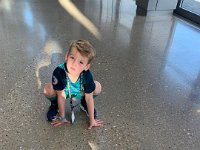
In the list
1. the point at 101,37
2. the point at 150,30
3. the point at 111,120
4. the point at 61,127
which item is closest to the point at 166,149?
the point at 111,120

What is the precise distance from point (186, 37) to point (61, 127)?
2.06 m

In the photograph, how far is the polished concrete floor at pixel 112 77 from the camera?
5.14 feet

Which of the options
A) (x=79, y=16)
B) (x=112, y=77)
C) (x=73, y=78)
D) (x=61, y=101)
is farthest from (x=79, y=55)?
(x=79, y=16)

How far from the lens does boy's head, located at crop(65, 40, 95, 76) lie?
132cm

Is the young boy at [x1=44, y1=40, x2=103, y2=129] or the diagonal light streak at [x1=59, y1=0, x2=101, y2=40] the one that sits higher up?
the young boy at [x1=44, y1=40, x2=103, y2=129]

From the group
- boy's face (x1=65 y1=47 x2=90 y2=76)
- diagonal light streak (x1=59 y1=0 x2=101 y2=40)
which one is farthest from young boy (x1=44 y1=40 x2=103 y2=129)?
diagonal light streak (x1=59 y1=0 x2=101 y2=40)

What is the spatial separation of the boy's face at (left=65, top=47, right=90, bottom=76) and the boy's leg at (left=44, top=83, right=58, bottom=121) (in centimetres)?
23

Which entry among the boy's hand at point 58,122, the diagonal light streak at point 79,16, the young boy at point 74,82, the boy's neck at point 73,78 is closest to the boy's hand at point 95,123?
the young boy at point 74,82

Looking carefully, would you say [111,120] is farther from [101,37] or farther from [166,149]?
[101,37]

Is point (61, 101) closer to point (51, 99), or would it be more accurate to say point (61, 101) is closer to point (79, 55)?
point (51, 99)

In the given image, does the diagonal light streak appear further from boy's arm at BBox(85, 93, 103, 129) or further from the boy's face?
the boy's face

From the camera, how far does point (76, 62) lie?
135 centimetres

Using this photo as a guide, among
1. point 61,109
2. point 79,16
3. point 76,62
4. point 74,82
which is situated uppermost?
point 76,62

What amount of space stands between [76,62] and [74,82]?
17cm
